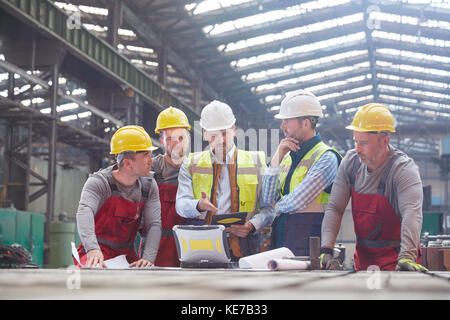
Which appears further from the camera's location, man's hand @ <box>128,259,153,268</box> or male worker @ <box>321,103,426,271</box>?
man's hand @ <box>128,259,153,268</box>

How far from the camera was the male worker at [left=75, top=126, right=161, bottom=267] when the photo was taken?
3.89 metres

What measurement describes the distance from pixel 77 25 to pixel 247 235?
12.8 metres

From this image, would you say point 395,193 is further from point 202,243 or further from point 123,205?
point 123,205

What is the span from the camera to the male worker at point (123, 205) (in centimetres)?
389

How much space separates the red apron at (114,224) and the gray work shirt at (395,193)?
54.4 inches

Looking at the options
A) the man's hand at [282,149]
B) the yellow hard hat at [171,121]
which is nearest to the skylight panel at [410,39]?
the yellow hard hat at [171,121]

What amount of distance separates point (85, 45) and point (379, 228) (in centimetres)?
1398

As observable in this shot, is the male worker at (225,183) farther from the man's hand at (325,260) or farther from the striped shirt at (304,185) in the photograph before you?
the man's hand at (325,260)

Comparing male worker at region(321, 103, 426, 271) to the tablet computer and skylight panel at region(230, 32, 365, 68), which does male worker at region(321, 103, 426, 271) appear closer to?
the tablet computer

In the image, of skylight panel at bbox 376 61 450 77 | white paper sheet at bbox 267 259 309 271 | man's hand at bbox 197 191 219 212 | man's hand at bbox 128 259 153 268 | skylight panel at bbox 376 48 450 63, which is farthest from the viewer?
skylight panel at bbox 376 61 450 77

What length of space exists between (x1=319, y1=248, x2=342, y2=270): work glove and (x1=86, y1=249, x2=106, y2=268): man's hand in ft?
4.54

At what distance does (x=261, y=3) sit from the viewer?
808 inches

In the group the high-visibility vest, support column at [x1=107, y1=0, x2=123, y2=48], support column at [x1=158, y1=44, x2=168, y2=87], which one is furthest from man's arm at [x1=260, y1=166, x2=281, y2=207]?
support column at [x1=158, y1=44, x2=168, y2=87]

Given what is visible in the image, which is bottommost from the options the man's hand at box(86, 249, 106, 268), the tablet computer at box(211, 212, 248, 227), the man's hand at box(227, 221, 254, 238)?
the man's hand at box(86, 249, 106, 268)
